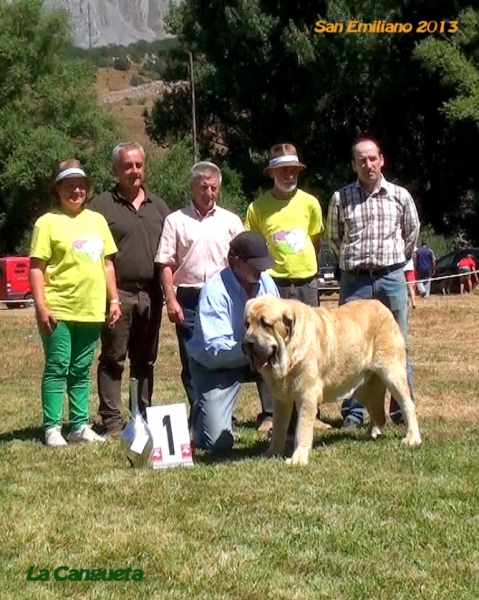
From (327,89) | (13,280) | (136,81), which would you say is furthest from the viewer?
(136,81)

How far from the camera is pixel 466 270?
90.6ft

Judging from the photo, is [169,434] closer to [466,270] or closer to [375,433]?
[375,433]

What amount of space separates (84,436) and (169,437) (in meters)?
1.09

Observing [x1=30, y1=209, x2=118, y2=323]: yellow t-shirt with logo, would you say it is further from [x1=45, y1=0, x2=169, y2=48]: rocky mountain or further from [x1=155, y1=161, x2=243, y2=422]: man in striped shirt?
[x1=45, y1=0, x2=169, y2=48]: rocky mountain

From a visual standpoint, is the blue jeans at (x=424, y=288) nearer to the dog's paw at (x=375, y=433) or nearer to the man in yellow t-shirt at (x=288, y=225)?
the man in yellow t-shirt at (x=288, y=225)

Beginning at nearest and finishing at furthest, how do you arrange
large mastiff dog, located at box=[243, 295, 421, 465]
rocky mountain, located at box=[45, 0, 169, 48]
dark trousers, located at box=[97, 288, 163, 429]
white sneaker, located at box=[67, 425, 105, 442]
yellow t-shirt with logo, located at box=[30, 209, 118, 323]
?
large mastiff dog, located at box=[243, 295, 421, 465], yellow t-shirt with logo, located at box=[30, 209, 118, 323], white sneaker, located at box=[67, 425, 105, 442], dark trousers, located at box=[97, 288, 163, 429], rocky mountain, located at box=[45, 0, 169, 48]

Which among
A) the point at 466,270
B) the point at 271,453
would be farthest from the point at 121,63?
the point at 271,453

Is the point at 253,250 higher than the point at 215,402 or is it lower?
higher

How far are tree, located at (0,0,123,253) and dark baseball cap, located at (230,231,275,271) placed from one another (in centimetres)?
3125

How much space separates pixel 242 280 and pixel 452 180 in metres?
29.8

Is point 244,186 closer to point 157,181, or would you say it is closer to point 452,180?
point 157,181

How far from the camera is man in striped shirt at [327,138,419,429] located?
7.29m

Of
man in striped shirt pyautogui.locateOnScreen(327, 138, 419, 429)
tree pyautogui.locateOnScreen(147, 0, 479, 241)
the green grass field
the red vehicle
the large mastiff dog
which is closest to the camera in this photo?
the green grass field

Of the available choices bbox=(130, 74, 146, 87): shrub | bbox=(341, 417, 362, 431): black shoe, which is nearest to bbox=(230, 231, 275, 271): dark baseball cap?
bbox=(341, 417, 362, 431): black shoe
